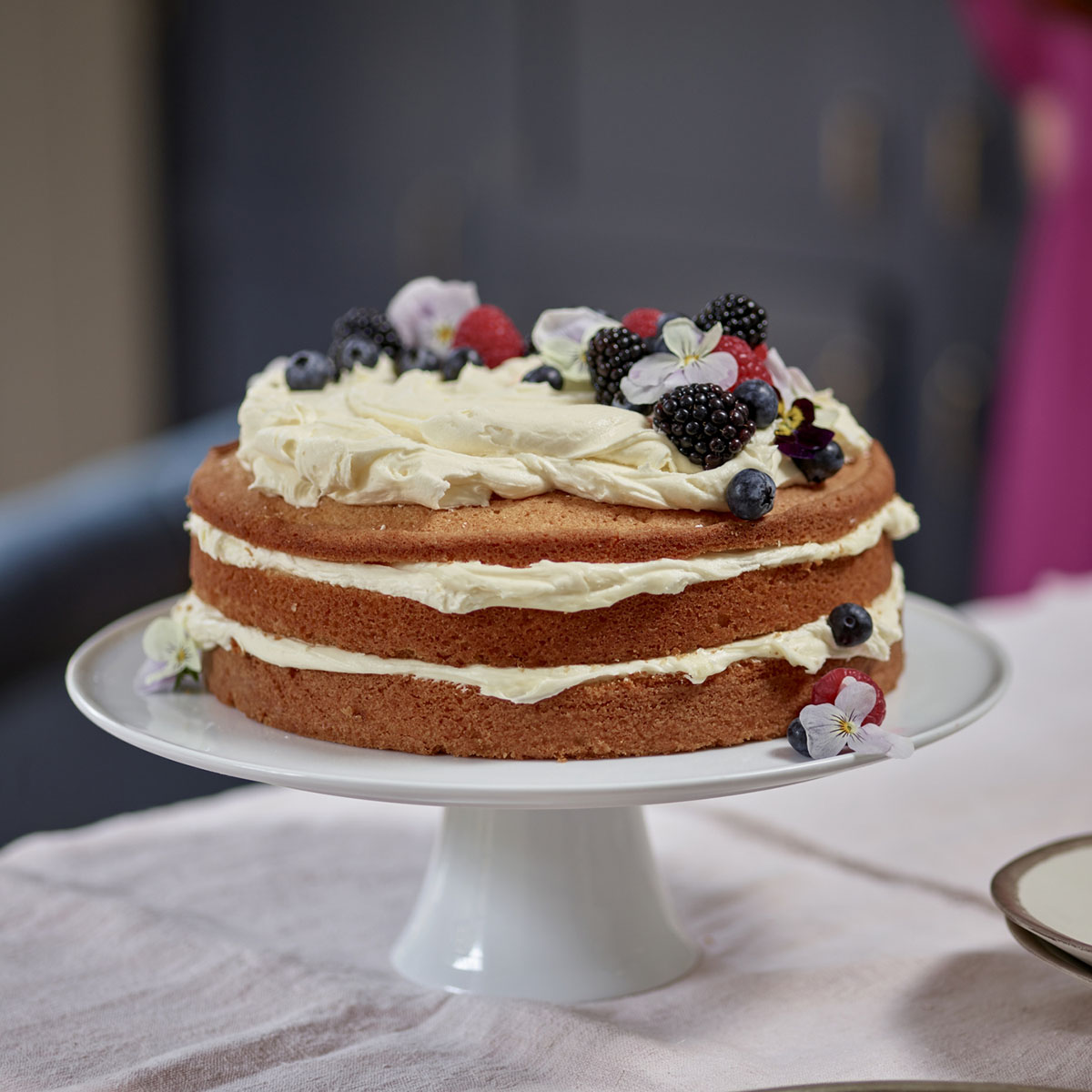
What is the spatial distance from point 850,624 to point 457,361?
60 cm

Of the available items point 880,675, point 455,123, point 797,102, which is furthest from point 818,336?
point 880,675

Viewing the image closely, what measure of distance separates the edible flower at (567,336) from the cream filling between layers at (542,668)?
0.40 m

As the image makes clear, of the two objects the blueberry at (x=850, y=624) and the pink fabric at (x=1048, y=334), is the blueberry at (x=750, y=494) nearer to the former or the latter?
the blueberry at (x=850, y=624)

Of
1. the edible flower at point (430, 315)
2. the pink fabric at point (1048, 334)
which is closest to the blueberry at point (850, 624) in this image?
the edible flower at point (430, 315)

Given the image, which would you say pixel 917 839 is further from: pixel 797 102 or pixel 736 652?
pixel 797 102

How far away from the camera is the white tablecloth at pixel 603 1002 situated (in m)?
1.48

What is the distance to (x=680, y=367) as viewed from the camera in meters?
1.56

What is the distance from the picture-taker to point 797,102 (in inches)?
172

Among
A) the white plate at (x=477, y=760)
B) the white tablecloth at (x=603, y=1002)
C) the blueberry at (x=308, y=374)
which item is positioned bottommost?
the white tablecloth at (x=603, y=1002)

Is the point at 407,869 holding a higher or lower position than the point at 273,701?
lower

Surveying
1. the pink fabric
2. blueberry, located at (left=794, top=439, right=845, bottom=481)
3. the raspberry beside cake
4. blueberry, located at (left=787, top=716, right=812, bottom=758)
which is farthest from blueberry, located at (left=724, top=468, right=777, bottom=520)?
the pink fabric

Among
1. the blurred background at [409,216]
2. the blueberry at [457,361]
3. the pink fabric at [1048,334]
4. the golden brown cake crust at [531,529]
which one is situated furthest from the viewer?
the pink fabric at [1048,334]

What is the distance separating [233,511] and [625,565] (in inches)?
18.3

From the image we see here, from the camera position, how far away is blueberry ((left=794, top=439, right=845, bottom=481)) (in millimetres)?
1563
